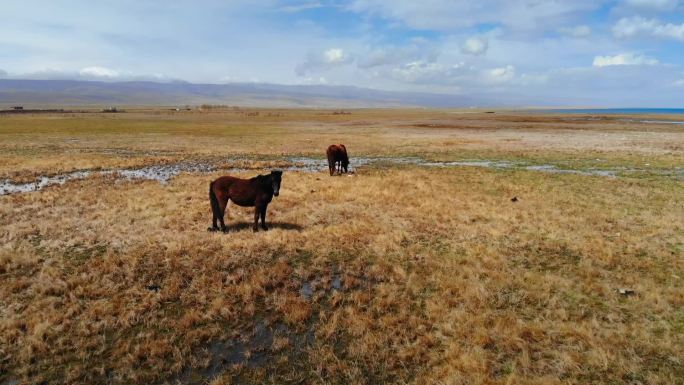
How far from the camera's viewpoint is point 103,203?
589 inches

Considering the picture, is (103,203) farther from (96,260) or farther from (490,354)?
(490,354)

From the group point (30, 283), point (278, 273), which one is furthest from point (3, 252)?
point (278, 273)

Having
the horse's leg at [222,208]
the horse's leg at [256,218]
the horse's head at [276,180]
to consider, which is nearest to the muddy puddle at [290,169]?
the horse's leg at [222,208]

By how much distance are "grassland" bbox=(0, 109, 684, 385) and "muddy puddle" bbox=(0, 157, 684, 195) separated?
3635mm

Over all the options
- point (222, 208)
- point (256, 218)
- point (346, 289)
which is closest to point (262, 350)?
point (346, 289)

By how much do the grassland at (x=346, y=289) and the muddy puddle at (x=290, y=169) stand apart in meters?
3.63

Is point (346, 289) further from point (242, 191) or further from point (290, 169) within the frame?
point (290, 169)

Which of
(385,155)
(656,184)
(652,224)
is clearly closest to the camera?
(652,224)

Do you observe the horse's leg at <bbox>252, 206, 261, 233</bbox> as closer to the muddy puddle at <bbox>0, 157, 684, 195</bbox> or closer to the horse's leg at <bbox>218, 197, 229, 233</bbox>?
the horse's leg at <bbox>218, 197, 229, 233</bbox>

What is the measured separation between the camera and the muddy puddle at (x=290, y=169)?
19450 mm

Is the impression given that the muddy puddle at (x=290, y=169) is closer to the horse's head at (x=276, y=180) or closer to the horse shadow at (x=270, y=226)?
the horse shadow at (x=270, y=226)

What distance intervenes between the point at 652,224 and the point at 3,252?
1750cm

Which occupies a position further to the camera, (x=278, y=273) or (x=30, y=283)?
(x=278, y=273)


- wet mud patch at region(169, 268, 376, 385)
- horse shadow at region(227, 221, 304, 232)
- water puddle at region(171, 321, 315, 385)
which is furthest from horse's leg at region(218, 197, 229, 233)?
water puddle at region(171, 321, 315, 385)
